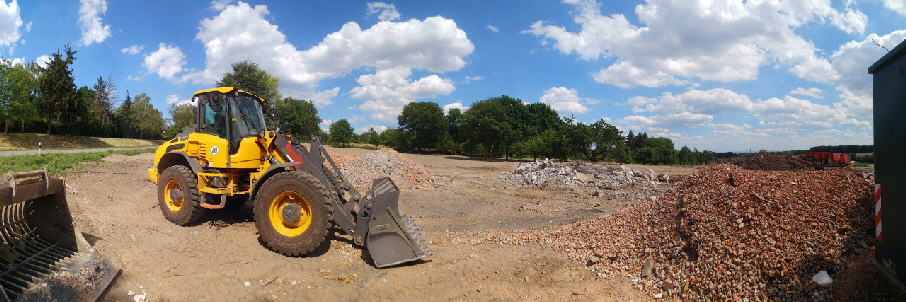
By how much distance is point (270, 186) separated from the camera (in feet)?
20.1

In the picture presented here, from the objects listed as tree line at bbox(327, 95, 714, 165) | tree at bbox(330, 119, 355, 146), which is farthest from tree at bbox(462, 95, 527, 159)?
tree at bbox(330, 119, 355, 146)

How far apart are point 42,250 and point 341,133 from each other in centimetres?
6038

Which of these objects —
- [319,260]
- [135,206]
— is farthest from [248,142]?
[135,206]

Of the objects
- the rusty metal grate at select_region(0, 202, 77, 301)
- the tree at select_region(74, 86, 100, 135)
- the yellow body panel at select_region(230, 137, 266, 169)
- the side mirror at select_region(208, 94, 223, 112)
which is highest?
the tree at select_region(74, 86, 100, 135)

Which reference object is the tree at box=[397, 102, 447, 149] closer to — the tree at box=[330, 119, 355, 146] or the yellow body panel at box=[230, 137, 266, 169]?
the tree at box=[330, 119, 355, 146]

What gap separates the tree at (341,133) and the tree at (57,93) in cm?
3063

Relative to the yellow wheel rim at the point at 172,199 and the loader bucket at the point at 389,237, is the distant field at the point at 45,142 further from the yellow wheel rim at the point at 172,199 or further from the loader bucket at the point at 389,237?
the loader bucket at the point at 389,237

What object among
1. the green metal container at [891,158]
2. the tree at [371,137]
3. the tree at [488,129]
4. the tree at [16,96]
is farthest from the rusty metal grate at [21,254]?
the tree at [371,137]

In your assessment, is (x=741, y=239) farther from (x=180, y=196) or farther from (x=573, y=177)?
(x=573, y=177)

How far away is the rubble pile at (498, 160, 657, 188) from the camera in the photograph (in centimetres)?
1981

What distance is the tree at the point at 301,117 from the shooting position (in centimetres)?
4406

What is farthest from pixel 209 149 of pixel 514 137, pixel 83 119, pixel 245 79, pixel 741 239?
pixel 83 119

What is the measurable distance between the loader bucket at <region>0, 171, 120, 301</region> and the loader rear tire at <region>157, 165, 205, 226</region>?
222cm

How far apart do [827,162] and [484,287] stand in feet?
42.0
